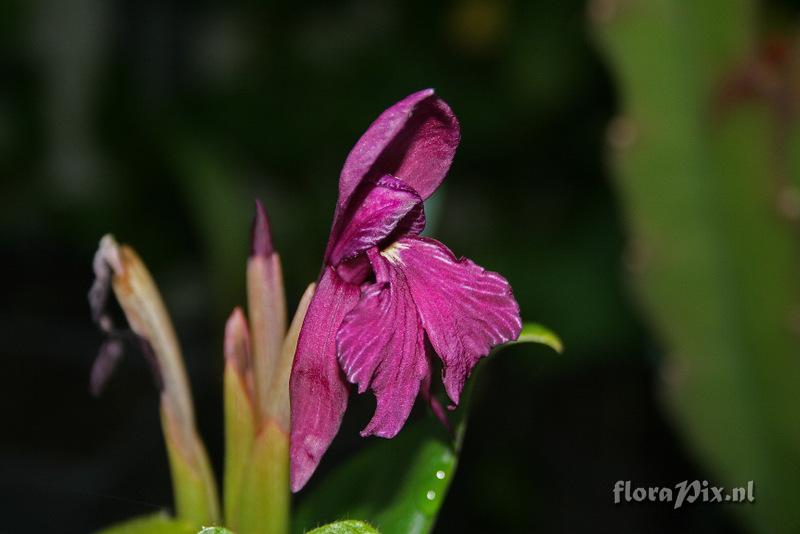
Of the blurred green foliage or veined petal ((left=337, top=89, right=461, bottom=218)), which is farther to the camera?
the blurred green foliage

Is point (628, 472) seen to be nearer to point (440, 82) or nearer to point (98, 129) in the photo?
point (440, 82)

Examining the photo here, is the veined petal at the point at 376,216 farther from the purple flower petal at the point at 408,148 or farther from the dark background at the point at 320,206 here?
the dark background at the point at 320,206

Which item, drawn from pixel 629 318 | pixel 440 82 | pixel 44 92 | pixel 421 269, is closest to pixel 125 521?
pixel 421 269

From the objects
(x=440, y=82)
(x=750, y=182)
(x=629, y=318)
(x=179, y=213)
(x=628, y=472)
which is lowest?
(x=628, y=472)

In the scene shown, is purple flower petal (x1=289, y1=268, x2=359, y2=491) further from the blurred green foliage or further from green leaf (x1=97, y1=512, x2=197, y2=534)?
the blurred green foliage

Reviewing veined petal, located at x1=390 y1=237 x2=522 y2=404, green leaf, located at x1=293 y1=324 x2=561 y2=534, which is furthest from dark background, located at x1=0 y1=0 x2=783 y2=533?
veined petal, located at x1=390 y1=237 x2=522 y2=404

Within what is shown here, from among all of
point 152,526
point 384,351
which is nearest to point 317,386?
point 384,351
